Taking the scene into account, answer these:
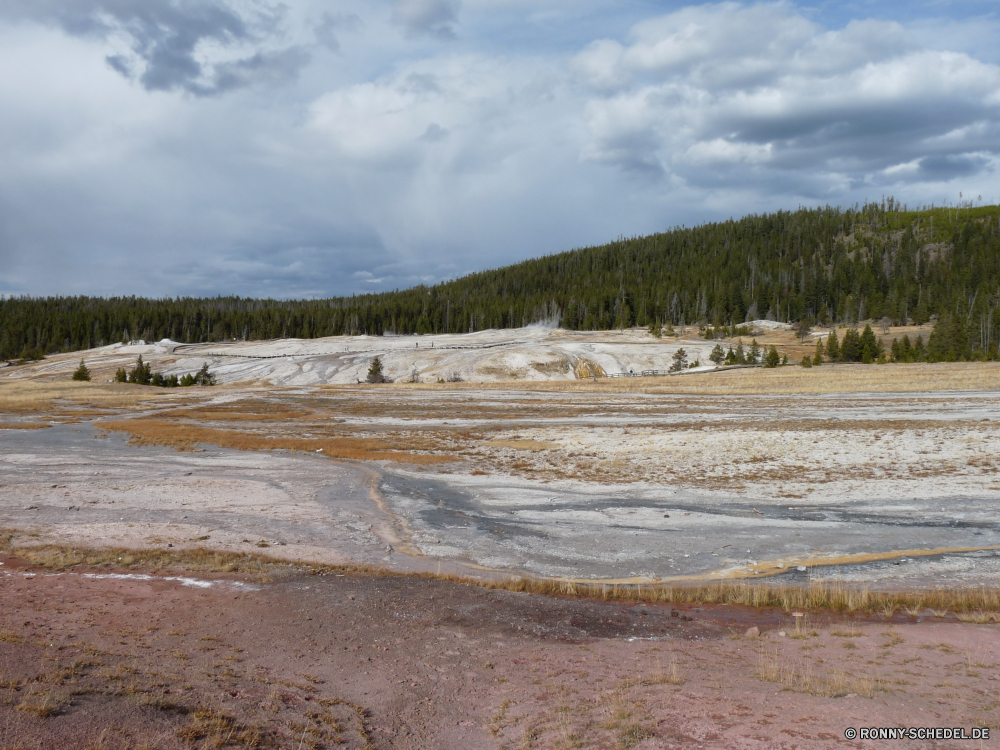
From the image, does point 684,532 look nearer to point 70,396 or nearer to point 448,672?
point 448,672

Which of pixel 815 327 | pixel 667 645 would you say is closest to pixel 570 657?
pixel 667 645

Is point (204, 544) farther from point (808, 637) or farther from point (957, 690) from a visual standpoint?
point (957, 690)

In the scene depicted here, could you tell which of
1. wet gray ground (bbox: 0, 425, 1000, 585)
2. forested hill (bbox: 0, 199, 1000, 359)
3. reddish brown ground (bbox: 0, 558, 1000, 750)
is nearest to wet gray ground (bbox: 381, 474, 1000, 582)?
wet gray ground (bbox: 0, 425, 1000, 585)

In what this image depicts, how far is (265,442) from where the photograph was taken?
40875 millimetres

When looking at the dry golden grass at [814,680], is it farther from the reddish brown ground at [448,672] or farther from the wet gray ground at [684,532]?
the wet gray ground at [684,532]

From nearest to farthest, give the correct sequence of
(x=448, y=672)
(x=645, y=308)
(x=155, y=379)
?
(x=448, y=672) < (x=155, y=379) < (x=645, y=308)

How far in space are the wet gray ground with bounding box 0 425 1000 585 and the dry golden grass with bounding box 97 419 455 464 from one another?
544cm

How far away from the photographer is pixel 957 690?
8562 millimetres

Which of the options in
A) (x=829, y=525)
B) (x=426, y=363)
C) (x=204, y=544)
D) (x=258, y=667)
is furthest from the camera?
(x=426, y=363)

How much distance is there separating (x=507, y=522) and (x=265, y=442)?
25778 mm

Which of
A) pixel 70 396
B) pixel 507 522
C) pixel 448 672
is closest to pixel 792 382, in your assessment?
pixel 507 522

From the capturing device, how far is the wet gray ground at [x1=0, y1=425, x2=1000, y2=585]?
16.5 meters

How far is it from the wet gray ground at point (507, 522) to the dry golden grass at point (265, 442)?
5443mm

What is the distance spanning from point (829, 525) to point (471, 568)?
1156 centimetres
